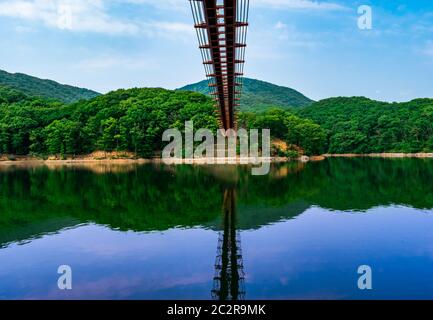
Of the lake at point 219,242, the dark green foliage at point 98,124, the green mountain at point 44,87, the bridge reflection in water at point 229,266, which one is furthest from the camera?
the green mountain at point 44,87

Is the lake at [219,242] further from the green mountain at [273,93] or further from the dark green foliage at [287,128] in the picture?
the green mountain at [273,93]

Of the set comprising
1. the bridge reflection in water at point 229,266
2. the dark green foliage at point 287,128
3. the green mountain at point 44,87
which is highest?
the green mountain at point 44,87

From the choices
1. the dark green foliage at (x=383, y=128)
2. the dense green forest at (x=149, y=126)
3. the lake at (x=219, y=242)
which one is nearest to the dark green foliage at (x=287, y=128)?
the dense green forest at (x=149, y=126)

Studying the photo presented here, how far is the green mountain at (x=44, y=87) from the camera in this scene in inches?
4998

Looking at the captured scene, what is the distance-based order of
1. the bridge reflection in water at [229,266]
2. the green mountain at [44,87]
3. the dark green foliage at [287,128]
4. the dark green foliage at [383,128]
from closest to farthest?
the bridge reflection in water at [229,266] < the dark green foliage at [287,128] < the dark green foliage at [383,128] < the green mountain at [44,87]

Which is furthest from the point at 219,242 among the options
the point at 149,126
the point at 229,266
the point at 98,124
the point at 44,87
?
Answer: the point at 44,87

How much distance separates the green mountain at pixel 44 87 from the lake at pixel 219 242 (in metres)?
112

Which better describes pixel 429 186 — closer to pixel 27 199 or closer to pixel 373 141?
pixel 27 199

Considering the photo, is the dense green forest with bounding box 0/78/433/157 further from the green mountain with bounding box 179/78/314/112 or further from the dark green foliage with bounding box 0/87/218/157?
the green mountain with bounding box 179/78/314/112

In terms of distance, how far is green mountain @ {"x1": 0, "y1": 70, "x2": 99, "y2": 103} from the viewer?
12694cm

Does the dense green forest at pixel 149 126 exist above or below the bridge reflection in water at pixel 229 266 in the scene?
above

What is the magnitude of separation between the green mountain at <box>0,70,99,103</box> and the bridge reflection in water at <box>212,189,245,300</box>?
119617mm

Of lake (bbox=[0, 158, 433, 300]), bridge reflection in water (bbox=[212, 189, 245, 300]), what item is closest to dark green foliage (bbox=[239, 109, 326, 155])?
lake (bbox=[0, 158, 433, 300])

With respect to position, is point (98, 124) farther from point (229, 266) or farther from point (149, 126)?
point (229, 266)
